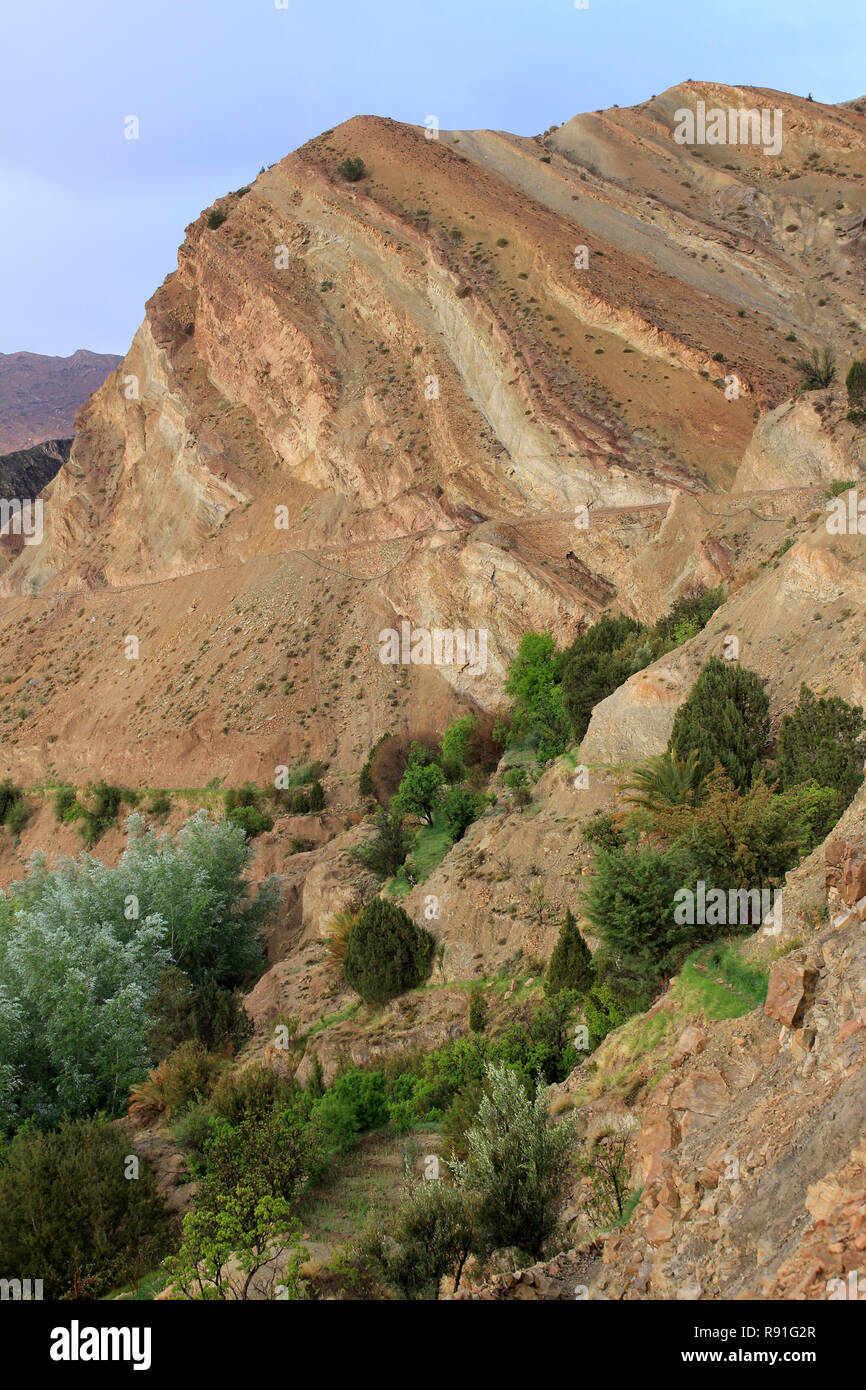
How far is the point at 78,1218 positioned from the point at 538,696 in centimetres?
1868

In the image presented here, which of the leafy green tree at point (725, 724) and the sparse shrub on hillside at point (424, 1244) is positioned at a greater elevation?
the leafy green tree at point (725, 724)

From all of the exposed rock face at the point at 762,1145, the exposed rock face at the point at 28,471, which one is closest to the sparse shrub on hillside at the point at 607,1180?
the exposed rock face at the point at 762,1145

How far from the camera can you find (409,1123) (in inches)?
430

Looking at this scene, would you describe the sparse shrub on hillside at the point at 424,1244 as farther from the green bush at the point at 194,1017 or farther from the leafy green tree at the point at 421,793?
the leafy green tree at the point at 421,793

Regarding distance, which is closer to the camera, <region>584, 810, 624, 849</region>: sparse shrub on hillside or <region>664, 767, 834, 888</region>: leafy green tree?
<region>664, 767, 834, 888</region>: leafy green tree

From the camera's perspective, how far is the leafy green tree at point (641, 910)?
9086mm

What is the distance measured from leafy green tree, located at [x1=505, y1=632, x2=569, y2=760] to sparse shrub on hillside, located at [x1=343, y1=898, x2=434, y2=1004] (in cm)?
621

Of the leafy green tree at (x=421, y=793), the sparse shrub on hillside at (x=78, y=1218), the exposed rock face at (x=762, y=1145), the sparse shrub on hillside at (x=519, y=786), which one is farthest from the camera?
the leafy green tree at (x=421, y=793)

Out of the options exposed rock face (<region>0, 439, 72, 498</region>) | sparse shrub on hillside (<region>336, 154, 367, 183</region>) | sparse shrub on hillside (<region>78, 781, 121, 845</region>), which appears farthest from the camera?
exposed rock face (<region>0, 439, 72, 498</region>)

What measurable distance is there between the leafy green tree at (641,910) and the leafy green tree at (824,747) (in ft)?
10.6

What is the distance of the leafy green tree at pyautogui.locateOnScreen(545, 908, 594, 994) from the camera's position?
1105 centimetres

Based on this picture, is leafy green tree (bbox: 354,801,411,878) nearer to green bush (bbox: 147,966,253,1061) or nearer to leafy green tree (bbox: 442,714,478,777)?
green bush (bbox: 147,966,253,1061)

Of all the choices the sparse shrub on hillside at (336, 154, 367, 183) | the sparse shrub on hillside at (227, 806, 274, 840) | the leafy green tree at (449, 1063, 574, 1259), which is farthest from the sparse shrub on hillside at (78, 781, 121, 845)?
the sparse shrub on hillside at (336, 154, 367, 183)
